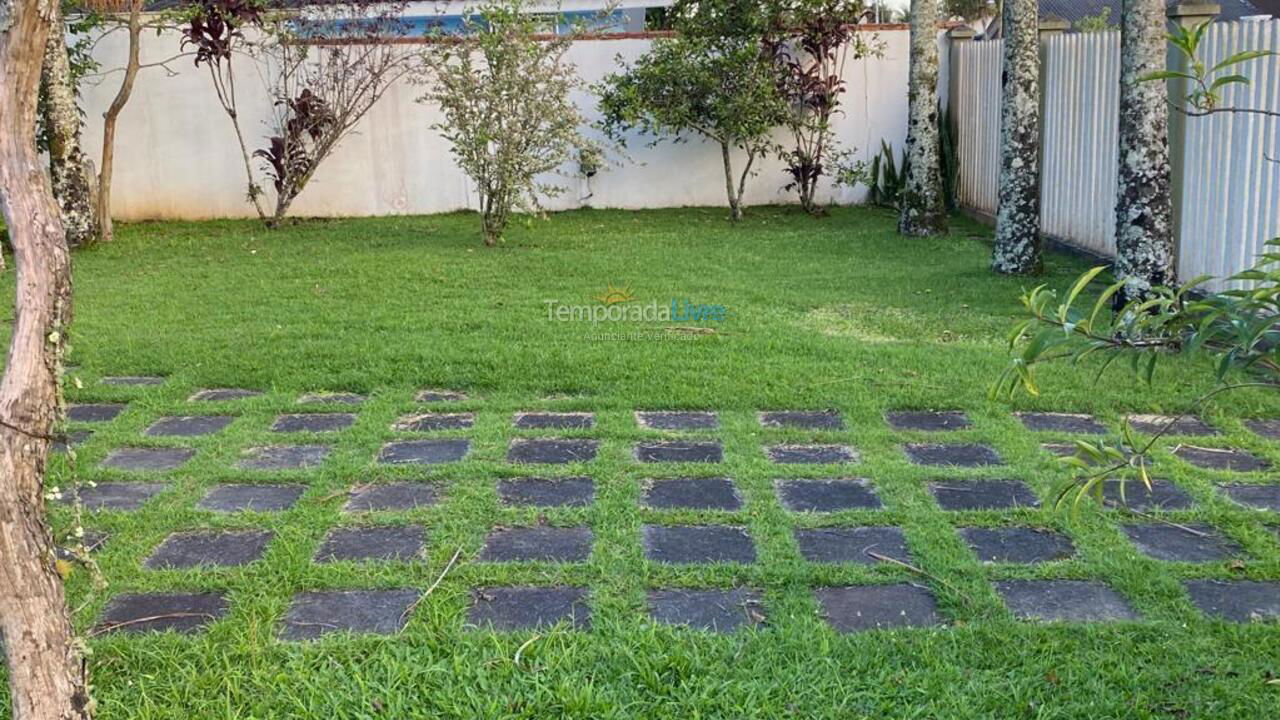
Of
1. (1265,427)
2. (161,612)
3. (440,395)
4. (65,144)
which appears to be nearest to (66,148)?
(65,144)

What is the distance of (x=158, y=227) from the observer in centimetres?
1129

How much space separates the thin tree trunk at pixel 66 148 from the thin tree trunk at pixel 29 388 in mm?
7930

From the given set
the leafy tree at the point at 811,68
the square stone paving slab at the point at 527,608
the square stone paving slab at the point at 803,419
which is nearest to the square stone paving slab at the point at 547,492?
the square stone paving slab at the point at 527,608

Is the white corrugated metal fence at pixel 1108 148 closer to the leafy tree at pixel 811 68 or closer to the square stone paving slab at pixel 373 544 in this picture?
the leafy tree at pixel 811 68

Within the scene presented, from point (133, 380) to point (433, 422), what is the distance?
1.72 m

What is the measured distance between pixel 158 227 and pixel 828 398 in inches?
335

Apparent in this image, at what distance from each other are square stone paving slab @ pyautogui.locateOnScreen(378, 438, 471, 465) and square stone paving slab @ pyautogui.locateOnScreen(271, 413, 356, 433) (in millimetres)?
378

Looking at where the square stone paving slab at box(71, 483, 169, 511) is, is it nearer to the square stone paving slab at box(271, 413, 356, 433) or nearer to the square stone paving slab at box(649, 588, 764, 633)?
the square stone paving slab at box(271, 413, 356, 433)

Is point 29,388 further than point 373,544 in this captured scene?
No

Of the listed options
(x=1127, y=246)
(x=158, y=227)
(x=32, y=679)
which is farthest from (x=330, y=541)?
(x=158, y=227)

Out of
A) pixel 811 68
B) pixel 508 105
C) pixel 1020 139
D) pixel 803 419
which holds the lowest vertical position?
pixel 803 419

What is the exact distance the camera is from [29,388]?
224cm

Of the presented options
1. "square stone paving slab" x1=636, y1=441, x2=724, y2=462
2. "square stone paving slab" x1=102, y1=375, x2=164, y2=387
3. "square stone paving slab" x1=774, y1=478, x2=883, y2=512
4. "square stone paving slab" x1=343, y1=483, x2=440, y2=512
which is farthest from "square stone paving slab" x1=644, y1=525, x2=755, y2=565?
"square stone paving slab" x1=102, y1=375, x2=164, y2=387

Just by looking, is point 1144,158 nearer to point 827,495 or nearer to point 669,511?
point 827,495
